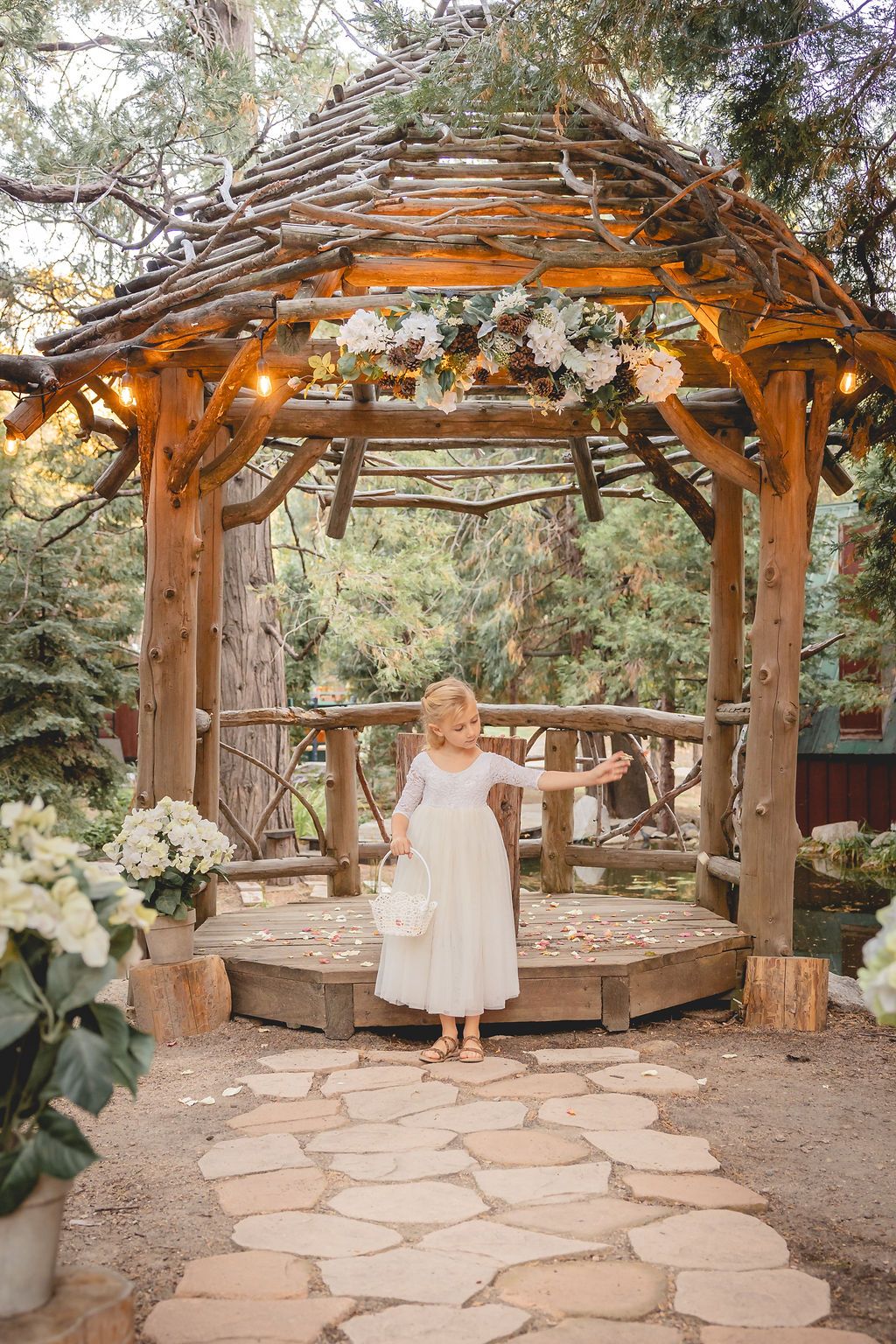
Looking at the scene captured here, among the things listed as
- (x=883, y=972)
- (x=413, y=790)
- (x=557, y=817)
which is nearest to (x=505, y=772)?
(x=413, y=790)

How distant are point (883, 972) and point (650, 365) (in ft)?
10.6

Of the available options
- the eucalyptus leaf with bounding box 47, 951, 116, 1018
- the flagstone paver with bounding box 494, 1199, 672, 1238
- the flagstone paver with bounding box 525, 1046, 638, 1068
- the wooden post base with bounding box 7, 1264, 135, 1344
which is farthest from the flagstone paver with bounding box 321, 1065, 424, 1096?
the eucalyptus leaf with bounding box 47, 951, 116, 1018

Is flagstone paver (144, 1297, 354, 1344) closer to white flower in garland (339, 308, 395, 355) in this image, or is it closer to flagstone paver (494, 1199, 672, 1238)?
flagstone paver (494, 1199, 672, 1238)

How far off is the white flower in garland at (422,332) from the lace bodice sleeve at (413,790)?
1804mm

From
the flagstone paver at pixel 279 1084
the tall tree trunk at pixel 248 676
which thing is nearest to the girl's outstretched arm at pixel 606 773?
the flagstone paver at pixel 279 1084

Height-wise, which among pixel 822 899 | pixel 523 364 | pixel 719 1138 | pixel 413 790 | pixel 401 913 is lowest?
pixel 822 899

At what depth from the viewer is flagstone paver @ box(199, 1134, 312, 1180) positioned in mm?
3725

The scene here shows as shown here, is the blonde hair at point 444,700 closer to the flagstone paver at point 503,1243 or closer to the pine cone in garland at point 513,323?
the pine cone in garland at point 513,323

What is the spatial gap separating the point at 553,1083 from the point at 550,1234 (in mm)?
1430

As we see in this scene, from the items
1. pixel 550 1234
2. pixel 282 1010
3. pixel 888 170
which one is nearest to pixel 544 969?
pixel 282 1010

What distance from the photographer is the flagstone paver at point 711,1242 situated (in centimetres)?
302

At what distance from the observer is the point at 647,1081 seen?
4652mm

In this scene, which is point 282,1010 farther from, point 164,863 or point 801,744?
point 801,744

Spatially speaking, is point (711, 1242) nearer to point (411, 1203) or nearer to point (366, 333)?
point (411, 1203)
